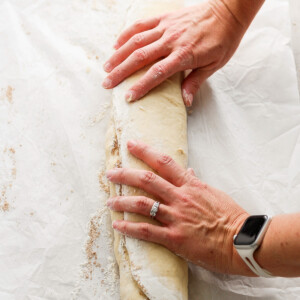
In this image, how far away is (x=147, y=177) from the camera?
1394mm

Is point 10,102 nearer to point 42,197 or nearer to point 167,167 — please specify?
point 42,197

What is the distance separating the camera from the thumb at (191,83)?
5.81 ft

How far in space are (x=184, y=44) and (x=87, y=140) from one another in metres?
0.65

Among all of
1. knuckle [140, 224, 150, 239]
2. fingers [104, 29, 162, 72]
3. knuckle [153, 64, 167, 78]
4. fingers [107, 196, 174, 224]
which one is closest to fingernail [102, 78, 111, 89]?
fingers [104, 29, 162, 72]

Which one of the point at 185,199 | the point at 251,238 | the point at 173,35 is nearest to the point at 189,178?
the point at 185,199

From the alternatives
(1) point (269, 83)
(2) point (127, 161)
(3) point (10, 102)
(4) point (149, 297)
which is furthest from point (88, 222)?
(1) point (269, 83)

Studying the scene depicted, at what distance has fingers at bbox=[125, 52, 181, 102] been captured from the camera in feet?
5.24

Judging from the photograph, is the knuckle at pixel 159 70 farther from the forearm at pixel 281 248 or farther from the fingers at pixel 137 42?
the forearm at pixel 281 248

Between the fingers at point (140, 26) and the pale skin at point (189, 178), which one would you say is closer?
the pale skin at point (189, 178)

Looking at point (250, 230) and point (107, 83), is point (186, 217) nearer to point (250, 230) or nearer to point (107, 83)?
point (250, 230)

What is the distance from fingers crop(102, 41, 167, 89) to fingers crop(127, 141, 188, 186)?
39 cm

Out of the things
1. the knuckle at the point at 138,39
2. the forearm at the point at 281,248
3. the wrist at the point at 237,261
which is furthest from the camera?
the knuckle at the point at 138,39

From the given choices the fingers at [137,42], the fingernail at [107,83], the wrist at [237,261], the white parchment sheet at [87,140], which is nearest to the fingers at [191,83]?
the white parchment sheet at [87,140]

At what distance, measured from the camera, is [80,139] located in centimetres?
180
